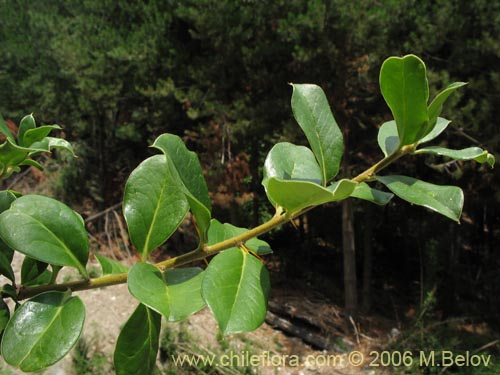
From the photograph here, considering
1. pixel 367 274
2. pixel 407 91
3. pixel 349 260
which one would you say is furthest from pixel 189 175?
pixel 367 274

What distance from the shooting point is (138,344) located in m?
0.31

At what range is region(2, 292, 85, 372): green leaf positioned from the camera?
282 millimetres

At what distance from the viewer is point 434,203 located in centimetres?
29

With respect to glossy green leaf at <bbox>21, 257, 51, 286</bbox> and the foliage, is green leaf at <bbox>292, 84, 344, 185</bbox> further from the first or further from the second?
glossy green leaf at <bbox>21, 257, 51, 286</bbox>

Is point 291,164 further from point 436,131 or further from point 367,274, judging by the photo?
point 367,274

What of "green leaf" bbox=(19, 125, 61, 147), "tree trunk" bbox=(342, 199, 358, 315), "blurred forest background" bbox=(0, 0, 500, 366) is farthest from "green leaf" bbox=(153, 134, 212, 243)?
"tree trunk" bbox=(342, 199, 358, 315)

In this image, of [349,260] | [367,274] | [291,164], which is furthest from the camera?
[367,274]

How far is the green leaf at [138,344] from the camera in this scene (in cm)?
30

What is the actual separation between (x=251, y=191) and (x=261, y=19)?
159 centimetres

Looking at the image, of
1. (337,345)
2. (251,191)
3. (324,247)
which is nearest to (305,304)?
(337,345)

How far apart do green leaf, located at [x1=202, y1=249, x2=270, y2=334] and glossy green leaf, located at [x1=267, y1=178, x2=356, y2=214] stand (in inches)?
2.0

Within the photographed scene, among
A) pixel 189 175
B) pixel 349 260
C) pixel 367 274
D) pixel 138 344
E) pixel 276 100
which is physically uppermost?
pixel 189 175

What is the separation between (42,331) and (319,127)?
239 mm

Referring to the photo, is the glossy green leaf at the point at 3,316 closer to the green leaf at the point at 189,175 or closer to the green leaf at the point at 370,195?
the green leaf at the point at 189,175
